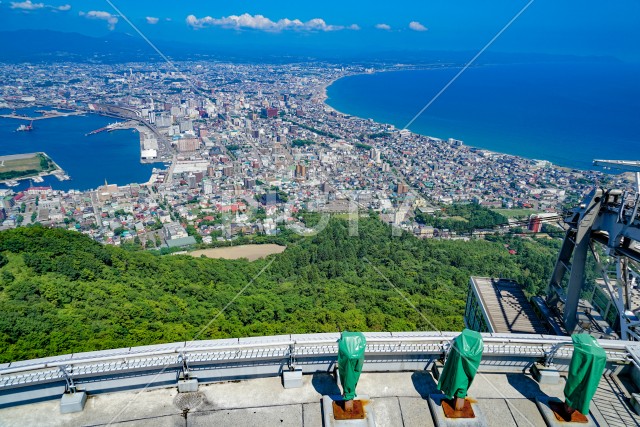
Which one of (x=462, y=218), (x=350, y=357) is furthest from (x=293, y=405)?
(x=462, y=218)

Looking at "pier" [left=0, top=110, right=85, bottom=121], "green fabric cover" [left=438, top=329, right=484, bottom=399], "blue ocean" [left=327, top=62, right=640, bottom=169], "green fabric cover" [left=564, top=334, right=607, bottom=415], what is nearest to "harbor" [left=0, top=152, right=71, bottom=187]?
"pier" [left=0, top=110, right=85, bottom=121]

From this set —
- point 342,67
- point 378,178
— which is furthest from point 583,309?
point 342,67

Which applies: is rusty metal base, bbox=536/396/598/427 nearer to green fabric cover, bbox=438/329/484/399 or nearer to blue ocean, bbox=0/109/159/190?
green fabric cover, bbox=438/329/484/399

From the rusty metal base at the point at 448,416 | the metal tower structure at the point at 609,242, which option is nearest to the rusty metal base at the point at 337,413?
the rusty metal base at the point at 448,416

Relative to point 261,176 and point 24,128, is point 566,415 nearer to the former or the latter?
point 261,176

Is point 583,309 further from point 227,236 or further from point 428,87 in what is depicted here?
point 428,87
